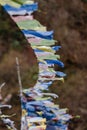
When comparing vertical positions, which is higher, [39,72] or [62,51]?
[39,72]

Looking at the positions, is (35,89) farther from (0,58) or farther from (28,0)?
(0,58)

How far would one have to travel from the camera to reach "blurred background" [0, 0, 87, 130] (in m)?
1.90

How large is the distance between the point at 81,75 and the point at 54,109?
1.24 m

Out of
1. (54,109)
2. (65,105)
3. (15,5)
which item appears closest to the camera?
(15,5)

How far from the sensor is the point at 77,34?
2080 mm

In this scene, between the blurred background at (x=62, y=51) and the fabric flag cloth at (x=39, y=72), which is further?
the blurred background at (x=62, y=51)

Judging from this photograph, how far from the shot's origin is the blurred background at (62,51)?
190 centimetres

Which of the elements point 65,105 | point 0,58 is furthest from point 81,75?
point 0,58

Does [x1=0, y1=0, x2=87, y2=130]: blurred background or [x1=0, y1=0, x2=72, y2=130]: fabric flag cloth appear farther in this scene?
[x1=0, y1=0, x2=87, y2=130]: blurred background

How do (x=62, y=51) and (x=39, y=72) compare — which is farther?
(x=62, y=51)

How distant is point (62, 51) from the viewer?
202 cm

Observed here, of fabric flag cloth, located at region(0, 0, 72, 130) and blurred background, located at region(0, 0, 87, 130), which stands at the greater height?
fabric flag cloth, located at region(0, 0, 72, 130)

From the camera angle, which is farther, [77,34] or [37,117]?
[77,34]

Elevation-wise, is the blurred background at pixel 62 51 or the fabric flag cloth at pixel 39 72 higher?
the fabric flag cloth at pixel 39 72
